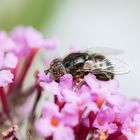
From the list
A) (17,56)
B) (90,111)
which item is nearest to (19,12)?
(17,56)

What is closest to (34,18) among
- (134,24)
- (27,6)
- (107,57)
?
(27,6)

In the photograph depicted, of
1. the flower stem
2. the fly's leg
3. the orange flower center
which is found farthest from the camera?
the flower stem

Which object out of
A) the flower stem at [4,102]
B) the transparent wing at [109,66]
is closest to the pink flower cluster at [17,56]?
the flower stem at [4,102]

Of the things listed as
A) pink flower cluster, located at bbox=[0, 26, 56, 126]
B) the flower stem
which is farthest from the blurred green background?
the flower stem

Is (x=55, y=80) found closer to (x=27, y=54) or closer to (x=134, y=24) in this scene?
(x=27, y=54)

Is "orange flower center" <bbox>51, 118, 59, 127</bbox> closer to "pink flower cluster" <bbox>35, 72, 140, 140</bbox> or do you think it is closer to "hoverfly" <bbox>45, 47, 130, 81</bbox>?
"pink flower cluster" <bbox>35, 72, 140, 140</bbox>

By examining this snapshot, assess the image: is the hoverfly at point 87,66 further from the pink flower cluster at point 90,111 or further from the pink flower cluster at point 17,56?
the pink flower cluster at point 17,56
